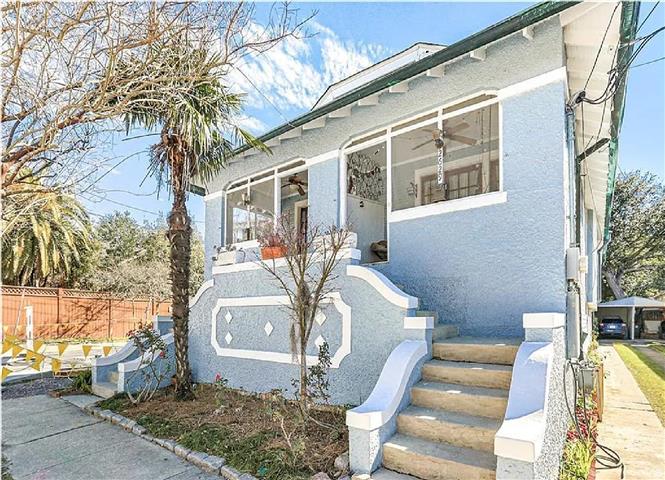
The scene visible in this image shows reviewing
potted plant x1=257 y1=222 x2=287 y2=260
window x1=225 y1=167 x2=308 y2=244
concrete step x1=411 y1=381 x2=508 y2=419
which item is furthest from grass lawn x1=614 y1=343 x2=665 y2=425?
window x1=225 y1=167 x2=308 y2=244

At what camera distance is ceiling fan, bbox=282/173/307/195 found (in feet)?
40.5

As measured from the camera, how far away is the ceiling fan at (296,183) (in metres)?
12.4

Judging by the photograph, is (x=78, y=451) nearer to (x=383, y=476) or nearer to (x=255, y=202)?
(x=383, y=476)

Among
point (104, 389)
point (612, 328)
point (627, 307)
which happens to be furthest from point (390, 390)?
point (627, 307)

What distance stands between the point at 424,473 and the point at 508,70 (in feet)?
20.2

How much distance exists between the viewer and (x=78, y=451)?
6484 mm

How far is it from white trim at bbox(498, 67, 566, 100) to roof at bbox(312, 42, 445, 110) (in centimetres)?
548

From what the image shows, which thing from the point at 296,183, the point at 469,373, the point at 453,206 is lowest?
the point at 469,373

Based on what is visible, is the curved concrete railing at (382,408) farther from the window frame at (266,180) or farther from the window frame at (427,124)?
the window frame at (266,180)

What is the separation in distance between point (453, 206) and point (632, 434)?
5.23m

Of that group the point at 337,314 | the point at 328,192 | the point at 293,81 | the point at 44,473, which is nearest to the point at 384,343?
the point at 337,314

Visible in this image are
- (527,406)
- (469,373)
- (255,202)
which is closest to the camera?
(527,406)

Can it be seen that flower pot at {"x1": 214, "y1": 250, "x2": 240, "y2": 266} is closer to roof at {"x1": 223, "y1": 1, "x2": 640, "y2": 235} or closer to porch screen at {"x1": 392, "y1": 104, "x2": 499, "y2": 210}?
roof at {"x1": 223, "y1": 1, "x2": 640, "y2": 235}

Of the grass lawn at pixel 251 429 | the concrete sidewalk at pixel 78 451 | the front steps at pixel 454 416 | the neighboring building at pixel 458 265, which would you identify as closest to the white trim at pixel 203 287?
the neighboring building at pixel 458 265
